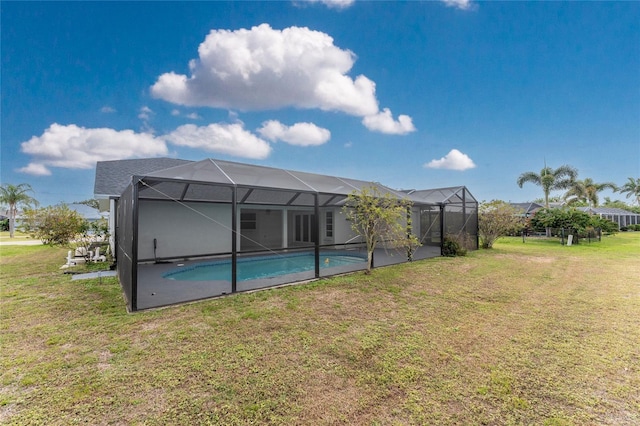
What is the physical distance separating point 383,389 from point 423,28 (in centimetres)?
1575

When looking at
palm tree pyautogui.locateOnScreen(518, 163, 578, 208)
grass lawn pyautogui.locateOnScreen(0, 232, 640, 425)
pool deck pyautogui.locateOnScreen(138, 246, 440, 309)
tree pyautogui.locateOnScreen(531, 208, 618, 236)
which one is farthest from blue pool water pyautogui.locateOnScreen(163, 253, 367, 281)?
palm tree pyautogui.locateOnScreen(518, 163, 578, 208)

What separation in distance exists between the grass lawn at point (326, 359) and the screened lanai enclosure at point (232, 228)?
1151 millimetres

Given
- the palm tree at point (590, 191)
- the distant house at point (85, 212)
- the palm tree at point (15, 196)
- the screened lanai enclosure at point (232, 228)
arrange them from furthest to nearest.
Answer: the palm tree at point (590, 191), the palm tree at point (15, 196), the distant house at point (85, 212), the screened lanai enclosure at point (232, 228)

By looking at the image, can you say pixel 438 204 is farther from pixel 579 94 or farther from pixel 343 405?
pixel 579 94

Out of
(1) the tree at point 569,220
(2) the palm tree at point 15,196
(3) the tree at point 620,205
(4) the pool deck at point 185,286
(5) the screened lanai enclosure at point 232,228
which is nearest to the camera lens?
(4) the pool deck at point 185,286

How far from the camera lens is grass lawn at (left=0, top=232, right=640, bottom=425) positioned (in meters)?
2.54

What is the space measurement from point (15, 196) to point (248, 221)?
29294 mm

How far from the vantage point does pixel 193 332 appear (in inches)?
168

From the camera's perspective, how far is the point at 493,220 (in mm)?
15570

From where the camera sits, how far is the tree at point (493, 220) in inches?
611

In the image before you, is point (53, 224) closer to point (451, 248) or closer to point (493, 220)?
point (451, 248)

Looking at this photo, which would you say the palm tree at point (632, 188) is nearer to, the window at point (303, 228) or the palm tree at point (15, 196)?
the window at point (303, 228)


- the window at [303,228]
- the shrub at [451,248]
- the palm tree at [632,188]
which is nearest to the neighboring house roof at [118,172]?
the window at [303,228]

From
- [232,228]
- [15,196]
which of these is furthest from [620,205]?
[15,196]
